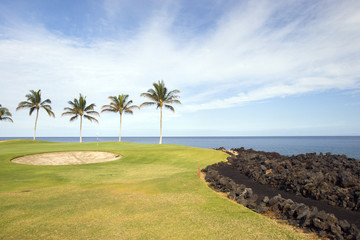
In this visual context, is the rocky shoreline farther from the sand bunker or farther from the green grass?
the sand bunker

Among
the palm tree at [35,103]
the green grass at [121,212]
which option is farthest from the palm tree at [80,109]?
the green grass at [121,212]

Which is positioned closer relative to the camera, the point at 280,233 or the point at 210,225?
the point at 280,233

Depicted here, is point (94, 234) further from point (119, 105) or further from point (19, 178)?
point (119, 105)

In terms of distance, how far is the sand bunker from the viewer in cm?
2147

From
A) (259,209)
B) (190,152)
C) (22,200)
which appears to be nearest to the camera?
(259,209)

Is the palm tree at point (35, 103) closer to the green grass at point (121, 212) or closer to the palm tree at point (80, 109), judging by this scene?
the palm tree at point (80, 109)

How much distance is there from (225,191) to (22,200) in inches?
390

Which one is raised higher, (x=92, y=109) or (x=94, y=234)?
(x=92, y=109)

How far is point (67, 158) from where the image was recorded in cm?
2359

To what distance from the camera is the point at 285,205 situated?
8.34 metres

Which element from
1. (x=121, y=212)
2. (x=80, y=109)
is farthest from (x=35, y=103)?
(x=121, y=212)

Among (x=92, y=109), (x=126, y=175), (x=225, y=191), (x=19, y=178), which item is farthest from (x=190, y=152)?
(x=92, y=109)

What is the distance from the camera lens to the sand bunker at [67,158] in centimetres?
2147

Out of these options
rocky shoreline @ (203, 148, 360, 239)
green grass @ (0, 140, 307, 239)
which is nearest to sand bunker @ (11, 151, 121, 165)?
green grass @ (0, 140, 307, 239)
